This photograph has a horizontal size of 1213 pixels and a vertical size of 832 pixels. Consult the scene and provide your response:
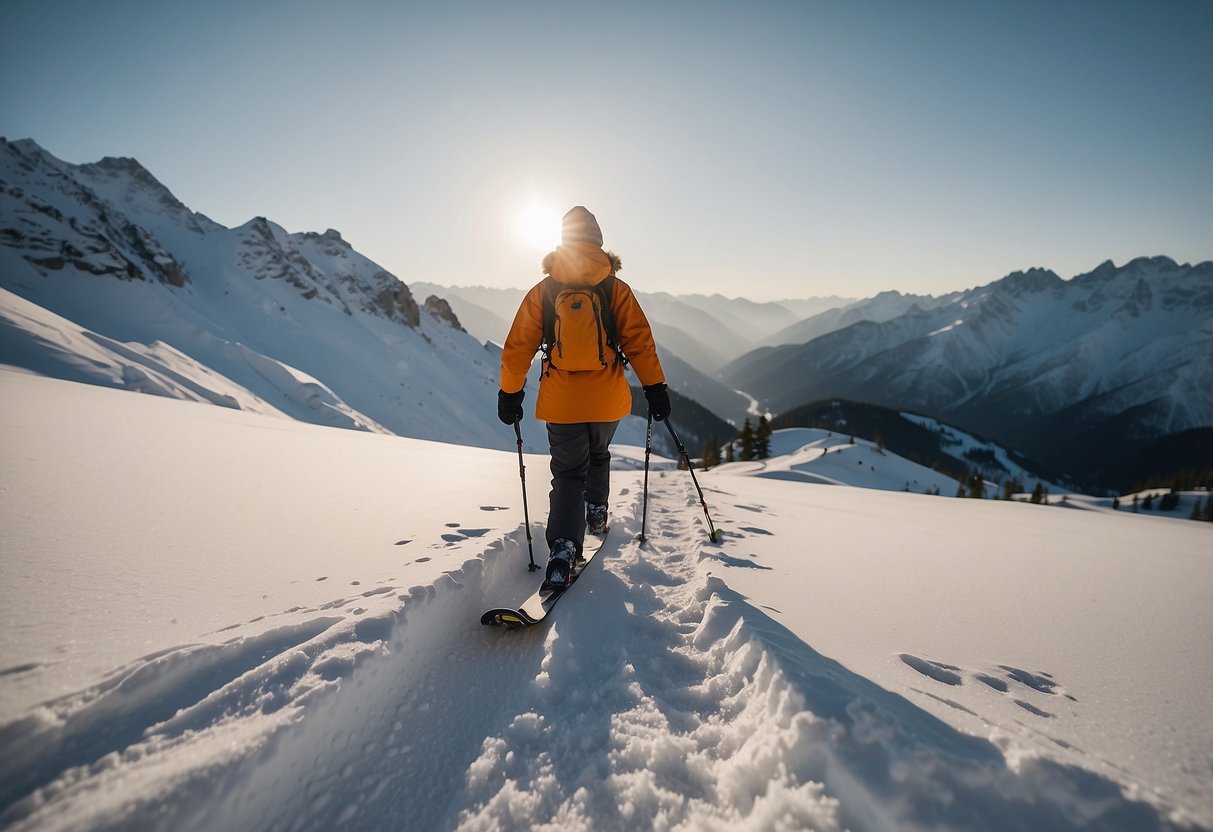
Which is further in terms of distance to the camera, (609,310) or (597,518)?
(597,518)

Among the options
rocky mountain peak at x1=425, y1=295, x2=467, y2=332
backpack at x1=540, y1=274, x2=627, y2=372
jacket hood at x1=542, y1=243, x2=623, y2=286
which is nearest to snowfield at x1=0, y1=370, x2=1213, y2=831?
backpack at x1=540, y1=274, x2=627, y2=372

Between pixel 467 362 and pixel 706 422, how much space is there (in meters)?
111

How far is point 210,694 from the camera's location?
201 centimetres

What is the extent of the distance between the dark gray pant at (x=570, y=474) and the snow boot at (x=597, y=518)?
31.9 inches

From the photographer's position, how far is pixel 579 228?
464 cm

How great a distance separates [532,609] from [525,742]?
4.14ft

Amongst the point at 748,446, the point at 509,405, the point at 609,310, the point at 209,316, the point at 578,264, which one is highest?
the point at 209,316

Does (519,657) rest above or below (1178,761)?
below

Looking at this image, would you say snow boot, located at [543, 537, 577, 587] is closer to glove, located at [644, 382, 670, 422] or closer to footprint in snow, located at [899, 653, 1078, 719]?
glove, located at [644, 382, 670, 422]

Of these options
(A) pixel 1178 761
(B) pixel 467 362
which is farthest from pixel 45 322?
(B) pixel 467 362

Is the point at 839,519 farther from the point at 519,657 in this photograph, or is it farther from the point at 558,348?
the point at 519,657

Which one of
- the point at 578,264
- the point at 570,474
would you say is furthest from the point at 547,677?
the point at 578,264

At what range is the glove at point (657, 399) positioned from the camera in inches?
197

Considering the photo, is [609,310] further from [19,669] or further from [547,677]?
[19,669]
